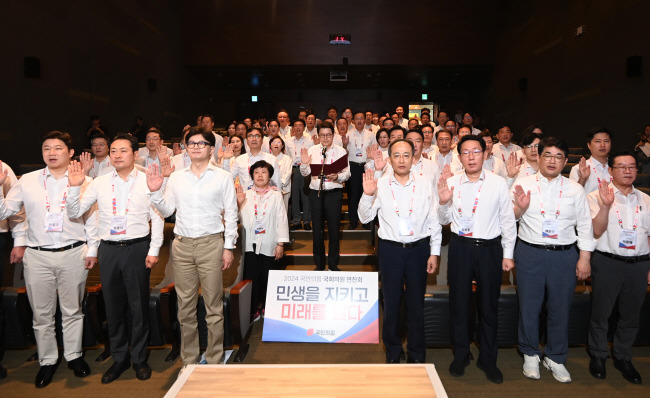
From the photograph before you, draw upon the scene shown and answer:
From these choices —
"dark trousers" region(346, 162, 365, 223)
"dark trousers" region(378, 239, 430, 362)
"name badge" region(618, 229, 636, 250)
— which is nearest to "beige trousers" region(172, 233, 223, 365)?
"dark trousers" region(378, 239, 430, 362)

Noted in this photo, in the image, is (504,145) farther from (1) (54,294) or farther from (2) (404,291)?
(1) (54,294)

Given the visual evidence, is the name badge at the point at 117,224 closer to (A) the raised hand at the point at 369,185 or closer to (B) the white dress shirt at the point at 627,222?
(A) the raised hand at the point at 369,185

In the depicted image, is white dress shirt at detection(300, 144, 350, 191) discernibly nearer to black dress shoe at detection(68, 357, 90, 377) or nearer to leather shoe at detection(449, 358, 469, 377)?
leather shoe at detection(449, 358, 469, 377)

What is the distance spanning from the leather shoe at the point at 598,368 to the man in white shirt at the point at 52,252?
3813mm

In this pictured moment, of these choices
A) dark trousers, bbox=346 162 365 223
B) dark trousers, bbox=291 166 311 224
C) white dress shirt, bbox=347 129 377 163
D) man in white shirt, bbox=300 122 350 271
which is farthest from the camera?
white dress shirt, bbox=347 129 377 163

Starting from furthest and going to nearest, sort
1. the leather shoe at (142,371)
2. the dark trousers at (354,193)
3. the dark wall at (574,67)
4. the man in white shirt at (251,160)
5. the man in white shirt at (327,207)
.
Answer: the dark wall at (574,67), the dark trousers at (354,193), the man in white shirt at (251,160), the man in white shirt at (327,207), the leather shoe at (142,371)

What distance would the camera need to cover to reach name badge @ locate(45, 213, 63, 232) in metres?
3.09

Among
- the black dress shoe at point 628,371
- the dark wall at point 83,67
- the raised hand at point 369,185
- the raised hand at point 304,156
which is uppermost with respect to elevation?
the dark wall at point 83,67

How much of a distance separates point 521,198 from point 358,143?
364 centimetres

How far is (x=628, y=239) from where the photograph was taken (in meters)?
3.06

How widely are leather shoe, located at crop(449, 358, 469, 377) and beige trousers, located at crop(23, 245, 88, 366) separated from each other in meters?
2.84

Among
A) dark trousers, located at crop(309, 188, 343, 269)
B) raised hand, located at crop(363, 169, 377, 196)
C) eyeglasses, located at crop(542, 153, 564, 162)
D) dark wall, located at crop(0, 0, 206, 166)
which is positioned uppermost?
dark wall, located at crop(0, 0, 206, 166)

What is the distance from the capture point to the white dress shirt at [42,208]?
313cm

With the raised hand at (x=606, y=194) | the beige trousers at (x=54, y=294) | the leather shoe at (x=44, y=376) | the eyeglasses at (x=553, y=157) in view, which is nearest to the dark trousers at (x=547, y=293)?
the raised hand at (x=606, y=194)
